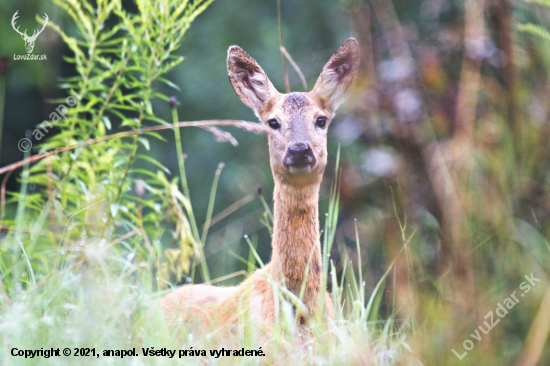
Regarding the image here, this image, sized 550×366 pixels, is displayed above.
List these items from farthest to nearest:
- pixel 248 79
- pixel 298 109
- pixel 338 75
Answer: pixel 248 79 < pixel 338 75 < pixel 298 109

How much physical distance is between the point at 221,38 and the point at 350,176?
5195 mm

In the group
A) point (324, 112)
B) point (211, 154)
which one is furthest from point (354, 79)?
point (211, 154)

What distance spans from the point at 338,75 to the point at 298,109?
379 mm

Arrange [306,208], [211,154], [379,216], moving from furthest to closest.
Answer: [211,154] → [306,208] → [379,216]

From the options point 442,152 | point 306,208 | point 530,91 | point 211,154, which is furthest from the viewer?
point 211,154

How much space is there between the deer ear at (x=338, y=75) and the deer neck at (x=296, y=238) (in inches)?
27.6

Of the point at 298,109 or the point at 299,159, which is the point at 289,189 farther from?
the point at 298,109

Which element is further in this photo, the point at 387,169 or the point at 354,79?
the point at 354,79

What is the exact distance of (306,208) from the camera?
3.26m

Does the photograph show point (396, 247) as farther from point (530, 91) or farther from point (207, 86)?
point (207, 86)

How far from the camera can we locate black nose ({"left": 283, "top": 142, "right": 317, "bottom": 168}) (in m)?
3.24

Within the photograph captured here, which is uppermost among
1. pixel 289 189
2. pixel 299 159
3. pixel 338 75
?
pixel 338 75

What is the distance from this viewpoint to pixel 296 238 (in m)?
3.15

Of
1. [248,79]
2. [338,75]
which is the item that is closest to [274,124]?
[248,79]
